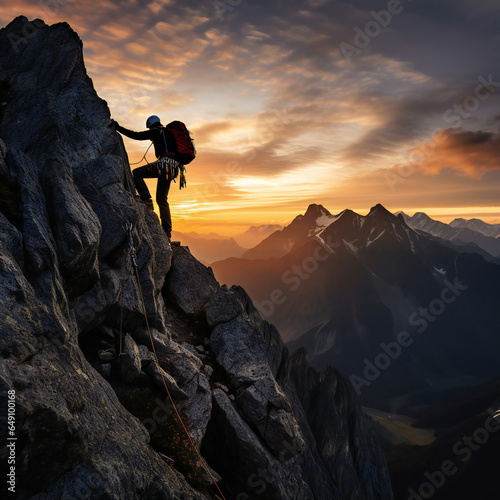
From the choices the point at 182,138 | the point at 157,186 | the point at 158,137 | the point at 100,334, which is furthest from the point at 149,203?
the point at 100,334

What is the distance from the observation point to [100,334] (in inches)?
538

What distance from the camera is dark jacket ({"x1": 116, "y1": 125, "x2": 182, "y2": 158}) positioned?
18031mm

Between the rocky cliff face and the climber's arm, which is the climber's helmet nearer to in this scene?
the climber's arm

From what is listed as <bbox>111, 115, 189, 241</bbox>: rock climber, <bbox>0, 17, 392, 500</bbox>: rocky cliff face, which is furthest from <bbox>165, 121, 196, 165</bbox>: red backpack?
<bbox>0, 17, 392, 500</bbox>: rocky cliff face

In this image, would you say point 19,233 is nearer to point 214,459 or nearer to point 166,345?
point 166,345

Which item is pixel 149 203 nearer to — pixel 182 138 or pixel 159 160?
pixel 159 160

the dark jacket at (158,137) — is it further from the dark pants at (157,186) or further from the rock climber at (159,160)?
the dark pants at (157,186)

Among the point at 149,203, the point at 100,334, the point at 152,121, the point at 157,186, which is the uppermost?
the point at 152,121

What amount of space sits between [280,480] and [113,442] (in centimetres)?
1091

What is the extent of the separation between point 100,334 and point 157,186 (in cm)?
998

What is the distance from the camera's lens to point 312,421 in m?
62.3

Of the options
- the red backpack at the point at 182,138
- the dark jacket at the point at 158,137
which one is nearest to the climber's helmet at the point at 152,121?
the dark jacket at the point at 158,137

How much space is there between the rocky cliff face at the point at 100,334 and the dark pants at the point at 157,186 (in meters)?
1.42

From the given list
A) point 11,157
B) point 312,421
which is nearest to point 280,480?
point 11,157
